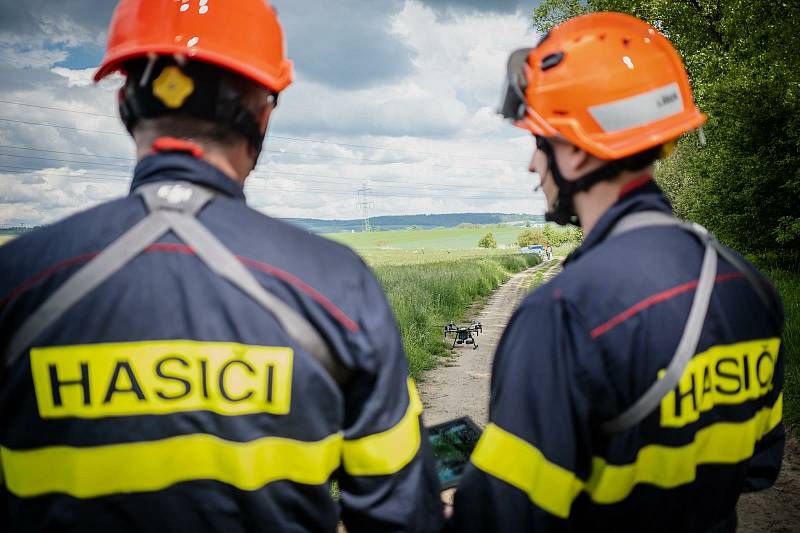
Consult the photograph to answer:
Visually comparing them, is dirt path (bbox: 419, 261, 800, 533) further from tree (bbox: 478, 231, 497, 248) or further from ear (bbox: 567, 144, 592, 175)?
tree (bbox: 478, 231, 497, 248)

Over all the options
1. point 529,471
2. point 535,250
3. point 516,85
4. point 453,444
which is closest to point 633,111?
point 516,85

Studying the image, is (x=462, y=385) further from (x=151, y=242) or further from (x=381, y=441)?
(x=151, y=242)

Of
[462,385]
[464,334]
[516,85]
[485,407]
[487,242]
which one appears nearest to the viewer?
[516,85]

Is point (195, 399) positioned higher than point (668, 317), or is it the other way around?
point (668, 317)

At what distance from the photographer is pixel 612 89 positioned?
1774 millimetres

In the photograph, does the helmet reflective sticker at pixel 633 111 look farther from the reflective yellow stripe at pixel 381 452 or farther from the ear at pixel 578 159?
the reflective yellow stripe at pixel 381 452

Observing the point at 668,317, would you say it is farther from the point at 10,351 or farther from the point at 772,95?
the point at 772,95

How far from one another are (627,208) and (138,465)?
1491 mm

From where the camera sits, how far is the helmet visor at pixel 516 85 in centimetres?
203

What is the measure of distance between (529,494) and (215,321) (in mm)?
957

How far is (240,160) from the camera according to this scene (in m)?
1.58

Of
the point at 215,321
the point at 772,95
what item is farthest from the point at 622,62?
the point at 772,95

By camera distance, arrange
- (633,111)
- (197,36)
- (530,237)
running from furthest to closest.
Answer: (530,237) < (633,111) < (197,36)

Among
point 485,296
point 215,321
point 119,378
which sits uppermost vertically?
point 215,321
